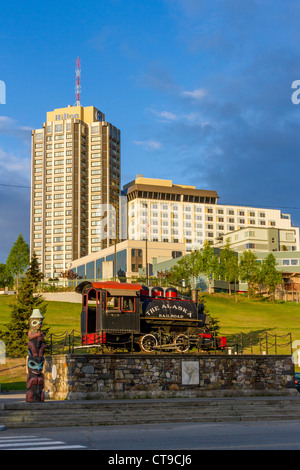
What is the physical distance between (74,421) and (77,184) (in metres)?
163

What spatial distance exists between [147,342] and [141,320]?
119 centimetres

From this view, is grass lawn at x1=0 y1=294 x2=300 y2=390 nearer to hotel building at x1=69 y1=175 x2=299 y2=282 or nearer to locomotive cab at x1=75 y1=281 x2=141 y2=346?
locomotive cab at x1=75 y1=281 x2=141 y2=346

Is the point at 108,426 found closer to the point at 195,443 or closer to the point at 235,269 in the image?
the point at 195,443

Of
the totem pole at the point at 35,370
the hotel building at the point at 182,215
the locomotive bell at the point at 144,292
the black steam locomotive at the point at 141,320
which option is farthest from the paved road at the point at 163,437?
the hotel building at the point at 182,215

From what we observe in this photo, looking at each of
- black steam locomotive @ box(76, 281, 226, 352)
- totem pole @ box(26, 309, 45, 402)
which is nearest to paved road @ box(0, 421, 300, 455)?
totem pole @ box(26, 309, 45, 402)

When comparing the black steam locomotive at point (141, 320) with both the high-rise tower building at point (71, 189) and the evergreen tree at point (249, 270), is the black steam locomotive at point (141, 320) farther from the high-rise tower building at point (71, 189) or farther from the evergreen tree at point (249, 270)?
the high-rise tower building at point (71, 189)

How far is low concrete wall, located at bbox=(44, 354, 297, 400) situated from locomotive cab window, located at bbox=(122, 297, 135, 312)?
361 centimetres

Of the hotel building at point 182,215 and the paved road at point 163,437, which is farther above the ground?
the hotel building at point 182,215

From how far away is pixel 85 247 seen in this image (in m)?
178

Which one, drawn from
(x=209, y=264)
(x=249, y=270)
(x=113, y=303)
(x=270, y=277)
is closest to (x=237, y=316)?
(x=209, y=264)

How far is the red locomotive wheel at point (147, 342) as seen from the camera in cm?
2898

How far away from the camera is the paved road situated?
44.6 ft

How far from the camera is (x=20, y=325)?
4506 cm
